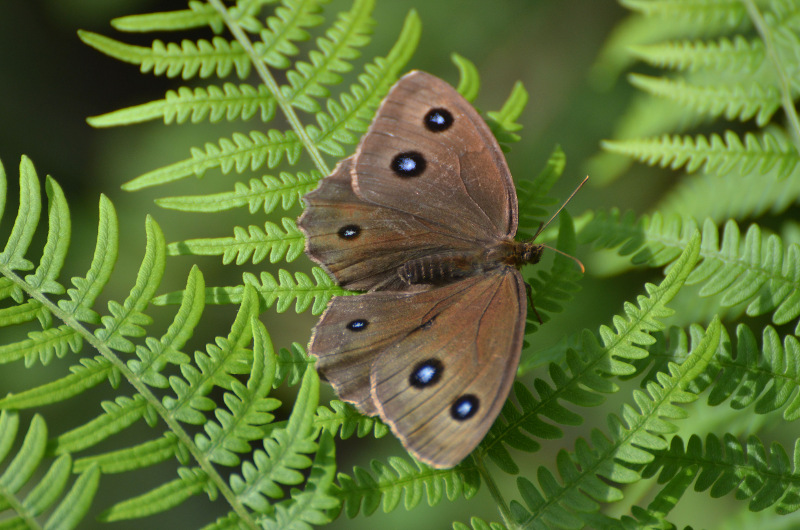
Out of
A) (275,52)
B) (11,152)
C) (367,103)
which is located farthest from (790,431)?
(11,152)

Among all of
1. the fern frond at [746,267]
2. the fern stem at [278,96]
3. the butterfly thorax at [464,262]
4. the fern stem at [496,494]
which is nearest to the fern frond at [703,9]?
the fern frond at [746,267]

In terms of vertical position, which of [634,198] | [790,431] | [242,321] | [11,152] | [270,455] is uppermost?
[634,198]

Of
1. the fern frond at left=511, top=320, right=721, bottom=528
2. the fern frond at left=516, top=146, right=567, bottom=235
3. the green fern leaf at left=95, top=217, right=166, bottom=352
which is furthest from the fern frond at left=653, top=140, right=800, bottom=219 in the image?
the green fern leaf at left=95, top=217, right=166, bottom=352

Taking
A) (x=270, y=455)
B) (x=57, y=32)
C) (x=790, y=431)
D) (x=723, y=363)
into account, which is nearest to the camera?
(x=270, y=455)

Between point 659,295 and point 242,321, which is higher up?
point 659,295

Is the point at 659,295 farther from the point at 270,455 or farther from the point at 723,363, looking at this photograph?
the point at 270,455

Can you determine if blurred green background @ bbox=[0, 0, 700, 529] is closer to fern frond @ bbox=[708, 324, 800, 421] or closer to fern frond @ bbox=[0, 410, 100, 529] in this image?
fern frond @ bbox=[708, 324, 800, 421]

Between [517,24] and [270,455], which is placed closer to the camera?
[270,455]

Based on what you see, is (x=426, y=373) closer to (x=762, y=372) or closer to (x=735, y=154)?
(x=762, y=372)
